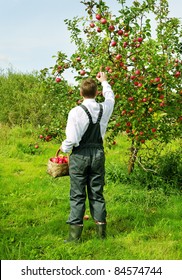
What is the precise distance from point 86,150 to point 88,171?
0.89 feet

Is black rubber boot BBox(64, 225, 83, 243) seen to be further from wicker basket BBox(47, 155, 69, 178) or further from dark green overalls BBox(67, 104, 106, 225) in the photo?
wicker basket BBox(47, 155, 69, 178)

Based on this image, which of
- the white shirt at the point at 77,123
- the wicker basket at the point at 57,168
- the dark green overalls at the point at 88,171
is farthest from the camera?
the wicker basket at the point at 57,168

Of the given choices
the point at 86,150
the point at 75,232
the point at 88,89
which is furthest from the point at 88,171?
the point at 88,89

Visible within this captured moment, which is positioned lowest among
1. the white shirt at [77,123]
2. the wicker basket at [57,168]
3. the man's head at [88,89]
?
the wicker basket at [57,168]

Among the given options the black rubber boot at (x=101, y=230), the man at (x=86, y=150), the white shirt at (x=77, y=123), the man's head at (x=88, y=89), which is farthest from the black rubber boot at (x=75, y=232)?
the man's head at (x=88, y=89)

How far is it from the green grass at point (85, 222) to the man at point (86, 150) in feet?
1.08

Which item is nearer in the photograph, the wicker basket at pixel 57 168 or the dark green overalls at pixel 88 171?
the dark green overalls at pixel 88 171

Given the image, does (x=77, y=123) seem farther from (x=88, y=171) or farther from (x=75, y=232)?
(x=75, y=232)

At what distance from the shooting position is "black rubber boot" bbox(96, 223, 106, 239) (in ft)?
15.9

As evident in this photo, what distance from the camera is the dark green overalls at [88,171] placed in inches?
182

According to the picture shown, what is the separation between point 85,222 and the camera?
5.44 meters

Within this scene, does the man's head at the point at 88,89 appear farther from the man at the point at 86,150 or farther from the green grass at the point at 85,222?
the green grass at the point at 85,222
